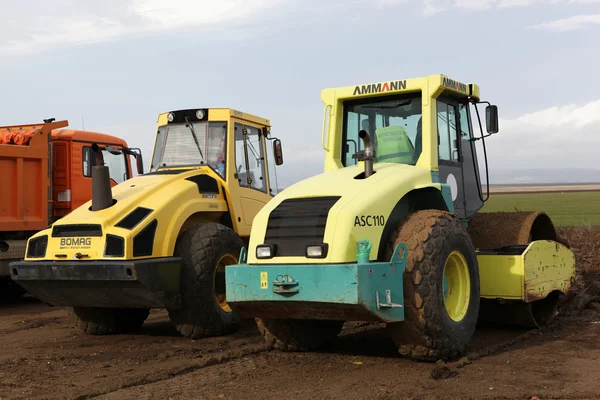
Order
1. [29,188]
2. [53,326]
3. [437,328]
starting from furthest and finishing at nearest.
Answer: [29,188]
[53,326]
[437,328]

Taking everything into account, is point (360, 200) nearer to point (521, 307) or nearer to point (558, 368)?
point (558, 368)

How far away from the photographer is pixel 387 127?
8.76 metres

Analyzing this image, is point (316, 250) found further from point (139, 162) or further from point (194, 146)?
point (139, 162)


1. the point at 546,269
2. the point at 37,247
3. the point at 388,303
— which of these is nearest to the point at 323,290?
the point at 388,303

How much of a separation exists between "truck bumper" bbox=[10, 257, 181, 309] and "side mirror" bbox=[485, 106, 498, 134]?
395 centimetres

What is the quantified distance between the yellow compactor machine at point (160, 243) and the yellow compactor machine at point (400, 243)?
1.44m

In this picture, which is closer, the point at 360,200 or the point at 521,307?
the point at 360,200

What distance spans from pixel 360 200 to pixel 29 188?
7.78 meters

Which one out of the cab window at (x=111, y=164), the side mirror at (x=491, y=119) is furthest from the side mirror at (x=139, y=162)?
the side mirror at (x=491, y=119)

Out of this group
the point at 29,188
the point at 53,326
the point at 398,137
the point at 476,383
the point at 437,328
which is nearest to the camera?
the point at 476,383

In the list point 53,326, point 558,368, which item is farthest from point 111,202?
point 558,368

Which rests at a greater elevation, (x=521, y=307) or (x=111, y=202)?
(x=111, y=202)

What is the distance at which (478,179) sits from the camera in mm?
9609

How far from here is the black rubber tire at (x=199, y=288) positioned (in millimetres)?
8922
